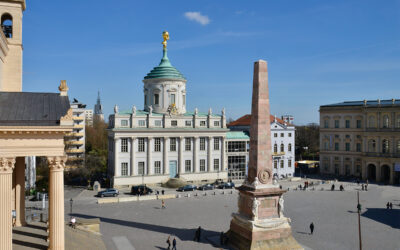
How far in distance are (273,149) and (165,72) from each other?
987 inches

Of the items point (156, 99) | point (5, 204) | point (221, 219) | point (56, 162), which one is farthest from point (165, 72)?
point (5, 204)

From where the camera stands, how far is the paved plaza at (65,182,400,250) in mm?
30188

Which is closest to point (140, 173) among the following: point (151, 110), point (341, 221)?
point (151, 110)

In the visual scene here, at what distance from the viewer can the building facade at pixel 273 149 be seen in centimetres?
6825

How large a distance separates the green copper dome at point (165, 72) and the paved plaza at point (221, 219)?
21963mm

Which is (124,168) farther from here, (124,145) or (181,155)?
(181,155)

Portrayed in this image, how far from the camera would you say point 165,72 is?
6544 centimetres

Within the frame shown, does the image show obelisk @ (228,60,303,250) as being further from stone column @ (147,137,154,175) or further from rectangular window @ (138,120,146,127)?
rectangular window @ (138,120,146,127)

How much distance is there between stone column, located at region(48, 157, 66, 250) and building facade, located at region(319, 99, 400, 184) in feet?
201

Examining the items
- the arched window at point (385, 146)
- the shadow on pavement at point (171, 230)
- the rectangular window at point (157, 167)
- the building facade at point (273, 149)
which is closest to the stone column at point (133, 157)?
the rectangular window at point (157, 167)

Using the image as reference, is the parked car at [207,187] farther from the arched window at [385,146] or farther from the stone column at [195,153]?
the arched window at [385,146]

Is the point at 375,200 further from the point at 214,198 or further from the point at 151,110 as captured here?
the point at 151,110

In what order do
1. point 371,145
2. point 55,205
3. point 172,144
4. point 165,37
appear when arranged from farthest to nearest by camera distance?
point 371,145, point 165,37, point 172,144, point 55,205

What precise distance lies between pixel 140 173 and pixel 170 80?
1689cm
